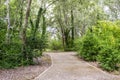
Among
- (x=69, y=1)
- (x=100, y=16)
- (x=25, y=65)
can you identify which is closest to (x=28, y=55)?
(x=25, y=65)

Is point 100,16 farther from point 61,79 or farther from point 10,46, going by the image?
point 61,79

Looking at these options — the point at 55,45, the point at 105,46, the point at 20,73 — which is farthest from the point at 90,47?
the point at 55,45

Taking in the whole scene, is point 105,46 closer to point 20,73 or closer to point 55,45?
point 20,73

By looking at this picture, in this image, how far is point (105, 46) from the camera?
44.8ft

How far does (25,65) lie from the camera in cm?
1433

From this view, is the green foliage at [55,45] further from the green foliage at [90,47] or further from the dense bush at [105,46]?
the green foliage at [90,47]

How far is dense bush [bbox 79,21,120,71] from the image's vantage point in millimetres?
13039

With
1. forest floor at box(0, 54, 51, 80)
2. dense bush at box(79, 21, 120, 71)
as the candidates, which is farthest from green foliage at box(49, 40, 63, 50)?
forest floor at box(0, 54, 51, 80)

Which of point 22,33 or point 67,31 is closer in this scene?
point 22,33

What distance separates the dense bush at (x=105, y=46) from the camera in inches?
513

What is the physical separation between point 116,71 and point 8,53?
6.64 metres

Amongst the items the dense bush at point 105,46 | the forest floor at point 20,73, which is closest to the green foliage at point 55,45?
the dense bush at point 105,46

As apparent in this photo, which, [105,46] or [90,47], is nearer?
[105,46]

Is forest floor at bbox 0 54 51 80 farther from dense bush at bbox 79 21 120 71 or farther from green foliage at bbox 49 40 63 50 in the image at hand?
green foliage at bbox 49 40 63 50
